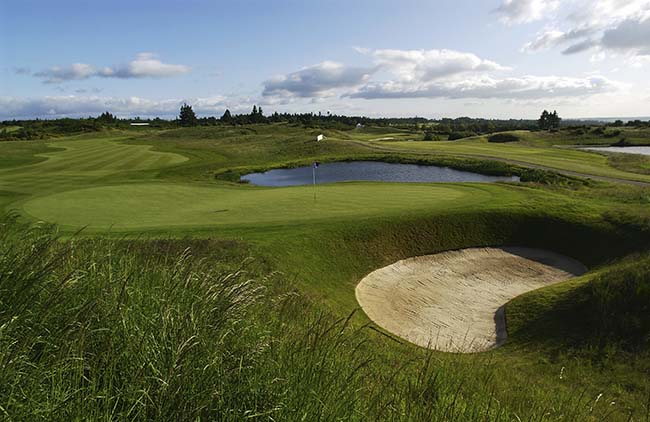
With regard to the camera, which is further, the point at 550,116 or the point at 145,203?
the point at 550,116

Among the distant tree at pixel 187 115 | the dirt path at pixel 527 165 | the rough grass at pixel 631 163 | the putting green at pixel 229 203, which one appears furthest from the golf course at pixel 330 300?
the distant tree at pixel 187 115

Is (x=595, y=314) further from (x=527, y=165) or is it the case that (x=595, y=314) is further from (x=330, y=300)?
(x=527, y=165)

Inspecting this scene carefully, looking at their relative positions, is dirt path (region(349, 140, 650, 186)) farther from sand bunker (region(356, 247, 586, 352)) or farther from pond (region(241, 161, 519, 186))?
sand bunker (region(356, 247, 586, 352))

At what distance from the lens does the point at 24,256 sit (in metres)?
4.98

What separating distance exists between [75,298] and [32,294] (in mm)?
389

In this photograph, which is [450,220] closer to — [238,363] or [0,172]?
[238,363]

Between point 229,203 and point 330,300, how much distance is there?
35.6 ft

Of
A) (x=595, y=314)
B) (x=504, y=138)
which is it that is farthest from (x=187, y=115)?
(x=595, y=314)

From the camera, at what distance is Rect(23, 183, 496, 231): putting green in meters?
18.1

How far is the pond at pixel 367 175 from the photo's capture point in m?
43.9

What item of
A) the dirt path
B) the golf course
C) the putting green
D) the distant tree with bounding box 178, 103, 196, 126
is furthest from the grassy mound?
the distant tree with bounding box 178, 103, 196, 126

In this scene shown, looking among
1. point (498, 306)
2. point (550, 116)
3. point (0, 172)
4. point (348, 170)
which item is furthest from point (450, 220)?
point (550, 116)

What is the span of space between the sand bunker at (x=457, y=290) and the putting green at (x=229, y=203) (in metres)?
3.32

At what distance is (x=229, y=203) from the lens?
22.3 m
